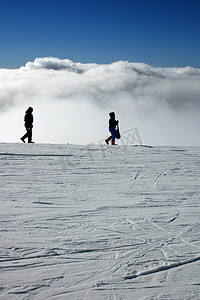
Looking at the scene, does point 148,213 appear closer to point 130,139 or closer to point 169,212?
point 169,212

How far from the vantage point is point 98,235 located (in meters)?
4.02

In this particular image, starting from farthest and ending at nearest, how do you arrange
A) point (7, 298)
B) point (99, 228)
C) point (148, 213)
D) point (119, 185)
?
point (119, 185) < point (148, 213) < point (99, 228) < point (7, 298)

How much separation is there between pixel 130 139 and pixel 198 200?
35.7 feet

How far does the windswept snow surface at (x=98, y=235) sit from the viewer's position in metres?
2.94

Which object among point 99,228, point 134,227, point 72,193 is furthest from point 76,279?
point 72,193

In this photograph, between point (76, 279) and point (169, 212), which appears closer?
point (76, 279)

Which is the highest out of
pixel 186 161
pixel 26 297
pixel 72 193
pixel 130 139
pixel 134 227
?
pixel 130 139

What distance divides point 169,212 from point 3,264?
2.97 meters

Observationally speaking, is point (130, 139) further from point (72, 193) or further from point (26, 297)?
point (26, 297)

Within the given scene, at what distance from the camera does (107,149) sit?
41.2ft

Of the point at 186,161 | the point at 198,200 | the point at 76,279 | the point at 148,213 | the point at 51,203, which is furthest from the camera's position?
the point at 186,161

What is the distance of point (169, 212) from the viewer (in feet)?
16.6

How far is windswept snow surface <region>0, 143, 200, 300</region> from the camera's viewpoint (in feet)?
9.66

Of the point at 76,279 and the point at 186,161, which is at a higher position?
A: the point at 186,161
